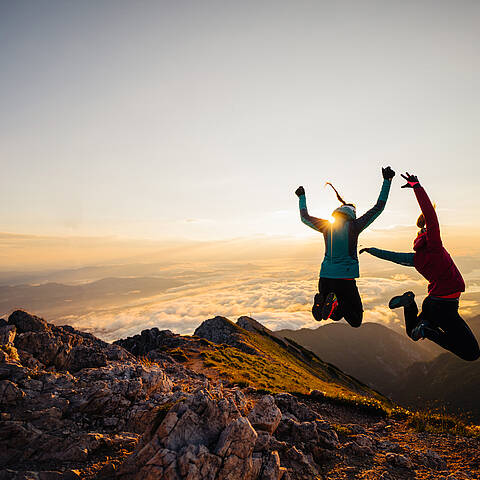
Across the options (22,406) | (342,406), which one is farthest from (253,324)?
(22,406)

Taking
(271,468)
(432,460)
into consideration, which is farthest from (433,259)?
(432,460)

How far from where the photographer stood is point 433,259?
5.51 meters

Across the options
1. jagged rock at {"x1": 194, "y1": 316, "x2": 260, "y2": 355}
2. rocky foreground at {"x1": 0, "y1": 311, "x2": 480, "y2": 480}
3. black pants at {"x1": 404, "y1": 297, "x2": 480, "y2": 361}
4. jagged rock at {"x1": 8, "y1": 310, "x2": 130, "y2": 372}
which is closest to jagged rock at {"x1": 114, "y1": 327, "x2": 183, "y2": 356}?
jagged rock at {"x1": 194, "y1": 316, "x2": 260, "y2": 355}

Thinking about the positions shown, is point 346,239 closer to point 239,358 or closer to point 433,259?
point 433,259

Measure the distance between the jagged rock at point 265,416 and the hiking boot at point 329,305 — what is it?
5.33 meters

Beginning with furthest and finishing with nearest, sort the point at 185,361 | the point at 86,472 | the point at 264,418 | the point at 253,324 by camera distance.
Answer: the point at 253,324
the point at 185,361
the point at 264,418
the point at 86,472

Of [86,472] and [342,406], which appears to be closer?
[86,472]

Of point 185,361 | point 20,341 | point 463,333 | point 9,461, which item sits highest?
point 463,333

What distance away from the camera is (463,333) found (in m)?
5.50

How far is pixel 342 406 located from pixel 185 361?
23.6 meters

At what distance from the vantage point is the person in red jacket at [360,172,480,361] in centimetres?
534

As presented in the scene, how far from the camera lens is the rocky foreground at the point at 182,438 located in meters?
7.50

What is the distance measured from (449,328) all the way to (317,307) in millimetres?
2611

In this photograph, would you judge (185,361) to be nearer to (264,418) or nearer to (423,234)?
(264,418)
